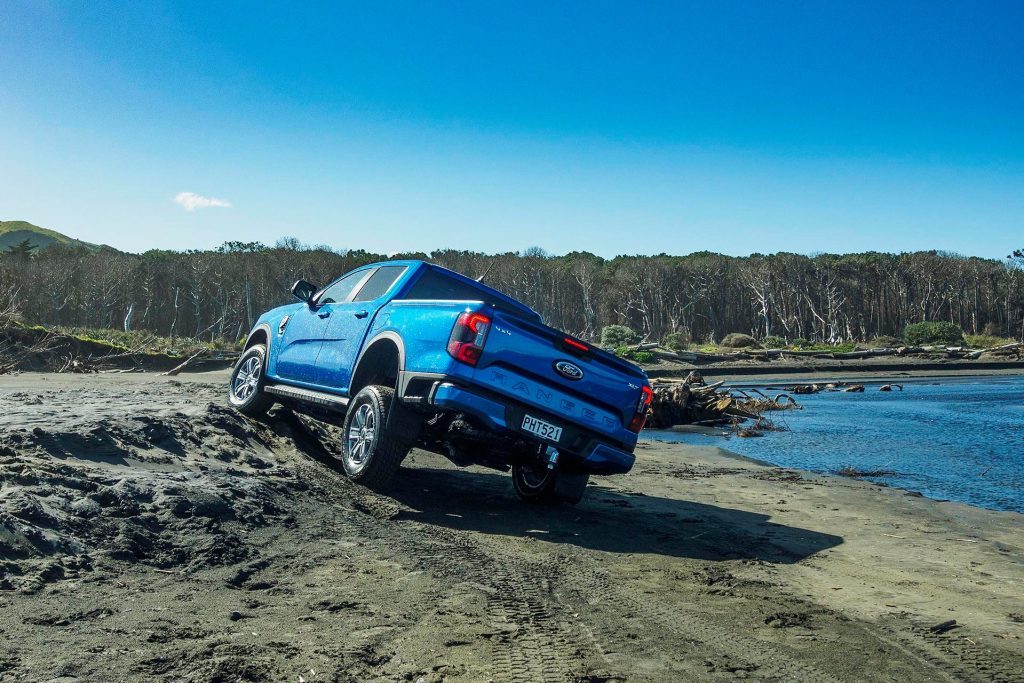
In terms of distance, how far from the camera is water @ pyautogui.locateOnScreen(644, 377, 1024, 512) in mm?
10703

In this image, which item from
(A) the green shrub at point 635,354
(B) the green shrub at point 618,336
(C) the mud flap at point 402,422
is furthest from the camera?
(B) the green shrub at point 618,336

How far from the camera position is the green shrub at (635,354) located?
47656 mm

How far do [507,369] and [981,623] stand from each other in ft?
11.7

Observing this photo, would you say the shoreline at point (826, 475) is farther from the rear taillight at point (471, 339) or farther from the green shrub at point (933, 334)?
the green shrub at point (933, 334)

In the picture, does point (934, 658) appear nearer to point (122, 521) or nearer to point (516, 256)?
point (122, 521)

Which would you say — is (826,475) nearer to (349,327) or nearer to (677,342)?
(349,327)

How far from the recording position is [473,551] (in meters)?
5.58

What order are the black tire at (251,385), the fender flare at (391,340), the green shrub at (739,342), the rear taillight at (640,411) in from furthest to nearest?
the green shrub at (739,342)
the black tire at (251,385)
the rear taillight at (640,411)
the fender flare at (391,340)

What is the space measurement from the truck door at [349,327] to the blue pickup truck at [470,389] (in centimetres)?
2

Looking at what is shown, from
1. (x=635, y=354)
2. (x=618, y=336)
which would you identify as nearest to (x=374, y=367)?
(x=635, y=354)

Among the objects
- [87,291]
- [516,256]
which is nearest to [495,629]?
[87,291]

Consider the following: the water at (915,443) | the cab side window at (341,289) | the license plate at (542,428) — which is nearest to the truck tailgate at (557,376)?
the license plate at (542,428)

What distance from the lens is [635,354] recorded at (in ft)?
159

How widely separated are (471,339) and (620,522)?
2218 millimetres
